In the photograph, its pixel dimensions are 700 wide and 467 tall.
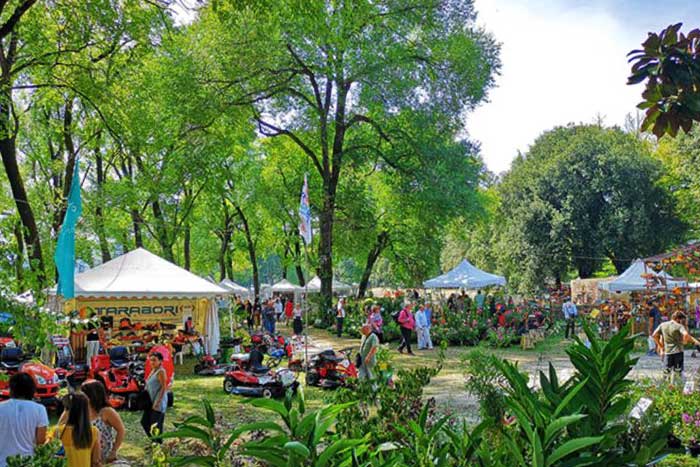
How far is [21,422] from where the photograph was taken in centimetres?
465

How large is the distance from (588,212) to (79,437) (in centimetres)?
3729

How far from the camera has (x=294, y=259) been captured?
1655 inches

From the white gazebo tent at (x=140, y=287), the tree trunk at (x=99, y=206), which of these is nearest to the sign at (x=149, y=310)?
the white gazebo tent at (x=140, y=287)

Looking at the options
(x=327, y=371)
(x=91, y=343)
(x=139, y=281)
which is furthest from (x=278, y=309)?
(x=327, y=371)

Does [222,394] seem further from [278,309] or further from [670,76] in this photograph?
[278,309]

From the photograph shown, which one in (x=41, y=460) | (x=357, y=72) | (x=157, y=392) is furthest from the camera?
(x=357, y=72)

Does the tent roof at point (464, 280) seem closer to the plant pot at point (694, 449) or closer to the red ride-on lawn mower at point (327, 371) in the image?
the red ride-on lawn mower at point (327, 371)

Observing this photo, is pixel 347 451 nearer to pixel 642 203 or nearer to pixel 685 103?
pixel 685 103

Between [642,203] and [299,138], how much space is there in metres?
21.3

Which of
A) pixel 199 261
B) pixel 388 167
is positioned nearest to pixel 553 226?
pixel 388 167

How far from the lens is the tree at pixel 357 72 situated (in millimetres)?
20844

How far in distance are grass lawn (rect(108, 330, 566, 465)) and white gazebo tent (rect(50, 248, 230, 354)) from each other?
184 centimetres

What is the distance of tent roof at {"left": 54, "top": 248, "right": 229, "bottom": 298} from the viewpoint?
1482 centimetres

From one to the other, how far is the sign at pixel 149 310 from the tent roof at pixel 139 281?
5.63 feet
